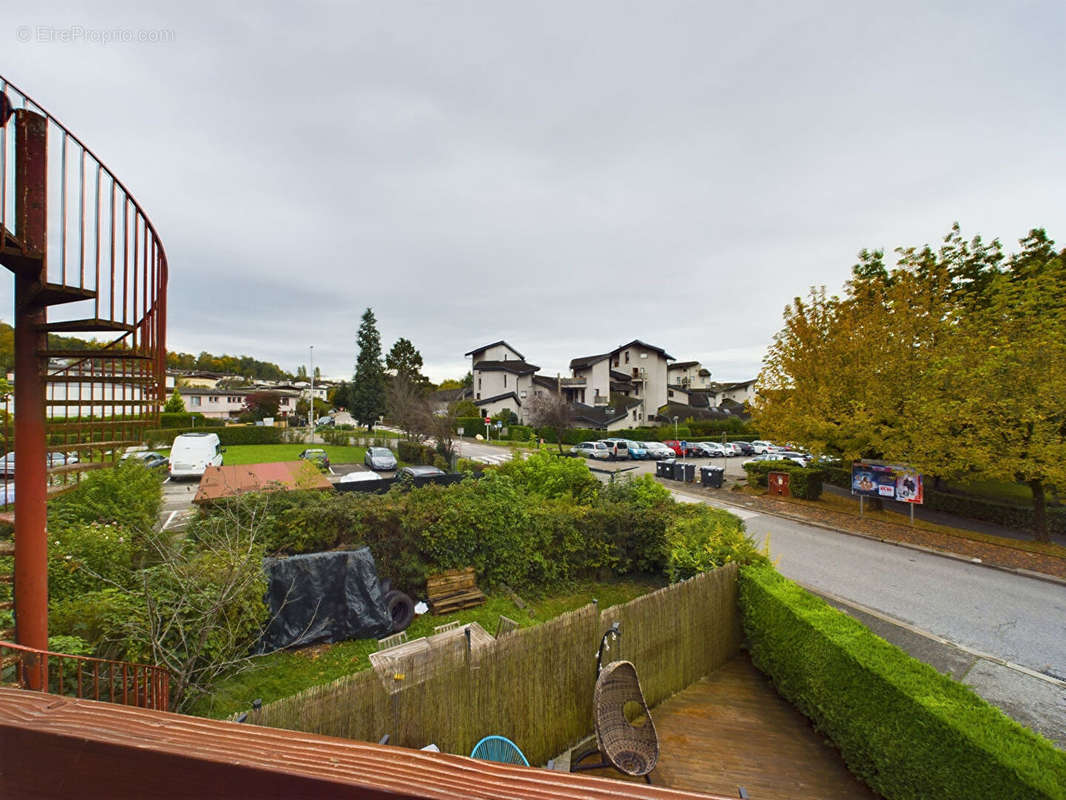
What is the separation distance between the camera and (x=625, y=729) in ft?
16.5

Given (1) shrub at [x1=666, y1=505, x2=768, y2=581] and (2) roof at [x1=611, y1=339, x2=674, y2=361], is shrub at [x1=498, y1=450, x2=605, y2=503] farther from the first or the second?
(2) roof at [x1=611, y1=339, x2=674, y2=361]

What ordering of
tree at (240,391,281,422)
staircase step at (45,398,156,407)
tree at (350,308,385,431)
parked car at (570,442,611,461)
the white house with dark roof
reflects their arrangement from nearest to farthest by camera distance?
staircase step at (45,398,156,407), parked car at (570,442,611,461), tree at (350,308,385,431), the white house with dark roof, tree at (240,391,281,422)

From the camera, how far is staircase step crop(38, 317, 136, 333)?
2.77m

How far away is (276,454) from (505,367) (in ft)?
83.8

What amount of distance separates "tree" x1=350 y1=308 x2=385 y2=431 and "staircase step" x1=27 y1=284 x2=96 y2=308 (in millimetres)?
44559

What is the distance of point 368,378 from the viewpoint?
46.6 m

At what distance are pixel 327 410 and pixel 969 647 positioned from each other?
76.7m

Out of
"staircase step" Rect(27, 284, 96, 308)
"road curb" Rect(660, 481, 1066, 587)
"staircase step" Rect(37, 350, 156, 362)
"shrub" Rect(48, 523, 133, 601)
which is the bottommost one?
"road curb" Rect(660, 481, 1066, 587)

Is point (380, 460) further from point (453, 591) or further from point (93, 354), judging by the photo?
point (93, 354)

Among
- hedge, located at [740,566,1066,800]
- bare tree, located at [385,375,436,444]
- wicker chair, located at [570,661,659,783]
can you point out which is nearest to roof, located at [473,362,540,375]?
bare tree, located at [385,375,436,444]

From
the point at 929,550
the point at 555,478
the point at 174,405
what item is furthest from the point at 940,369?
the point at 174,405

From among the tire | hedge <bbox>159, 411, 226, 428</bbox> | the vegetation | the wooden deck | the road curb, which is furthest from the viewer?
hedge <bbox>159, 411, 226, 428</bbox>

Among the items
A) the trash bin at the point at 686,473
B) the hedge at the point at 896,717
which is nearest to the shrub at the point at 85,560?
the hedge at the point at 896,717

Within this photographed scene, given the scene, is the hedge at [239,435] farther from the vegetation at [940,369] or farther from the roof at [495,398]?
the vegetation at [940,369]
